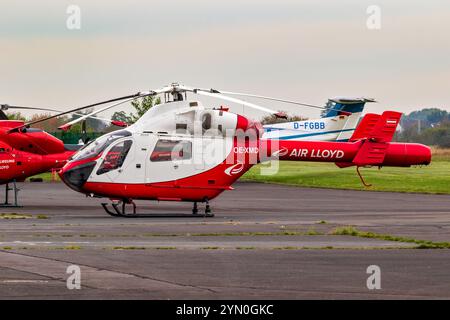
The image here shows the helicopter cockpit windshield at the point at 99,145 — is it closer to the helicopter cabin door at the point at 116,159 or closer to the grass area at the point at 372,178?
the helicopter cabin door at the point at 116,159

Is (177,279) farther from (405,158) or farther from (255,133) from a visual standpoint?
(405,158)

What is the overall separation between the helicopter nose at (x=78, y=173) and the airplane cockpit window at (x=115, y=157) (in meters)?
0.32

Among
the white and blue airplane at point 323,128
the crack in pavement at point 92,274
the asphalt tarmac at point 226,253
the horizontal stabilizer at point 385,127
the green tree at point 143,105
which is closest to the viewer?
the asphalt tarmac at point 226,253

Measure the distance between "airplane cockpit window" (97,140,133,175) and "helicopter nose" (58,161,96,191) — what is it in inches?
12.6

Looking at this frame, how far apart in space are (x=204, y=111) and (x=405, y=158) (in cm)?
810

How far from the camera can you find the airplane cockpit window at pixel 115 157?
35.5 metres

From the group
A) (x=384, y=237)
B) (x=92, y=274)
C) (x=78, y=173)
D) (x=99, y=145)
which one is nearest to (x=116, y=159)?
(x=99, y=145)

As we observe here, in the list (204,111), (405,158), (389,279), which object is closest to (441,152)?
(405,158)

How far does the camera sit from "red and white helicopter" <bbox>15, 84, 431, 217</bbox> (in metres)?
35.5

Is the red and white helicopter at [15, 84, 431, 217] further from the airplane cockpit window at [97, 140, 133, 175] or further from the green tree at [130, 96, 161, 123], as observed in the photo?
the green tree at [130, 96, 161, 123]

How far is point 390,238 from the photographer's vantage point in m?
27.4

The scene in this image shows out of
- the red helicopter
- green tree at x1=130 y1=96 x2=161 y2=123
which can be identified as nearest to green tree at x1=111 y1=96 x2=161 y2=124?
green tree at x1=130 y1=96 x2=161 y2=123

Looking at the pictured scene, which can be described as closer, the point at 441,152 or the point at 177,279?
the point at 177,279

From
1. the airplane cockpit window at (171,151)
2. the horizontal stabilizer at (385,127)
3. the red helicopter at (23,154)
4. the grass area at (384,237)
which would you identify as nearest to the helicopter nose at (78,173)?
the airplane cockpit window at (171,151)
